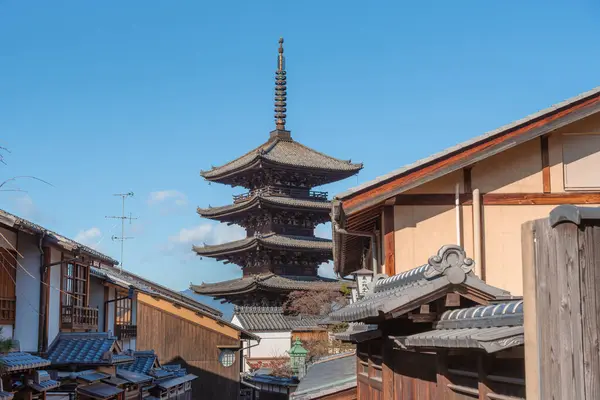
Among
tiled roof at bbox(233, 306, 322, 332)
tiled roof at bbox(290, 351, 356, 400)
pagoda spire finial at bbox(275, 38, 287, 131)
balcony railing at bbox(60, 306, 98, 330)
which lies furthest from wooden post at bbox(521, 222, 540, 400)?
pagoda spire finial at bbox(275, 38, 287, 131)

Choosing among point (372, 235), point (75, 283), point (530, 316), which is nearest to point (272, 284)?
point (75, 283)

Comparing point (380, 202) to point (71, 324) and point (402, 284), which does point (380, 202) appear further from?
point (71, 324)

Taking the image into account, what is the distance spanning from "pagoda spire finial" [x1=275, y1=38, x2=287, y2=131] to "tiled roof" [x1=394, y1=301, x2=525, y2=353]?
135 ft

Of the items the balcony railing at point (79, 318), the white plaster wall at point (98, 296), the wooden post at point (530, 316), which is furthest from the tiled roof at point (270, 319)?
the wooden post at point (530, 316)

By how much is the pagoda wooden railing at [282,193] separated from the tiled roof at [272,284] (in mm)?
4253

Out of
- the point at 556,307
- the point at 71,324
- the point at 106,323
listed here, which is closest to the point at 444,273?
the point at 556,307

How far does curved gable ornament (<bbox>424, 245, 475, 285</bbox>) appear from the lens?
6.96 metres

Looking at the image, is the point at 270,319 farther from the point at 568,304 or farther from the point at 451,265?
the point at 568,304

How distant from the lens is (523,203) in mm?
10930

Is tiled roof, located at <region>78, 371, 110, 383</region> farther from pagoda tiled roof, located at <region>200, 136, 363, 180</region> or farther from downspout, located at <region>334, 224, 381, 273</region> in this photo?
pagoda tiled roof, located at <region>200, 136, 363, 180</region>

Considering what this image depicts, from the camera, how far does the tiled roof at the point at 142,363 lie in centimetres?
2444

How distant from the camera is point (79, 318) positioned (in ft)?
69.4

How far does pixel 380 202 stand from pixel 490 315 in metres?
5.19

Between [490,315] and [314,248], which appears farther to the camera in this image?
[314,248]
